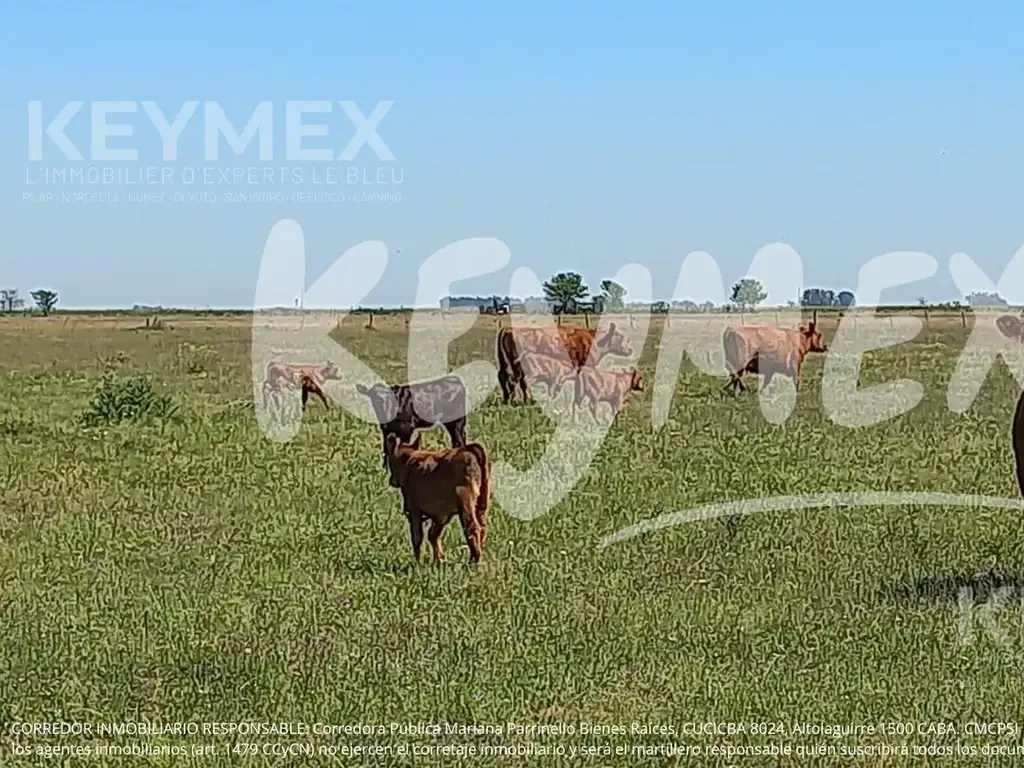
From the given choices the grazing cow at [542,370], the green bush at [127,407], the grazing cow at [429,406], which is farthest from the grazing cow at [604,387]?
the green bush at [127,407]

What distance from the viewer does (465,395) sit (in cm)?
1409

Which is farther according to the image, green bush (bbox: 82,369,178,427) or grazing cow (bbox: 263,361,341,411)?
grazing cow (bbox: 263,361,341,411)

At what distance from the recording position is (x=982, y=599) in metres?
7.05

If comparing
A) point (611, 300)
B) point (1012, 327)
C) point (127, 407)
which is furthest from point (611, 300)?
point (127, 407)

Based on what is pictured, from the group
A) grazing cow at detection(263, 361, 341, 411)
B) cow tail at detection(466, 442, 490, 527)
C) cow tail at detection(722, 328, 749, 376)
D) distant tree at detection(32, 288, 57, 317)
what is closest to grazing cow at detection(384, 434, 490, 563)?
cow tail at detection(466, 442, 490, 527)

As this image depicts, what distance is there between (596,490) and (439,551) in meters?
2.56

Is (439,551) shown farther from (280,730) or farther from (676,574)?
(280,730)

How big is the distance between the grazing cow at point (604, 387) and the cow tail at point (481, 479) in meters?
8.04

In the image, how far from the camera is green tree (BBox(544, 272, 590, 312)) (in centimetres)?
3728

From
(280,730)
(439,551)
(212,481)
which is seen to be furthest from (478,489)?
(212,481)

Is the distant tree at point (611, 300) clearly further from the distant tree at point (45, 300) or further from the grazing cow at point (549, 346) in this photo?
the distant tree at point (45, 300)

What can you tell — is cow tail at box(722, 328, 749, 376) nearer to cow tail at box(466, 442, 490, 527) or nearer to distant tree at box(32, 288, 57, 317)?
cow tail at box(466, 442, 490, 527)

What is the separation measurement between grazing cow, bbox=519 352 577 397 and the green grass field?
4.73 m

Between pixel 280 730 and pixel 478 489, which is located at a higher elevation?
pixel 478 489
